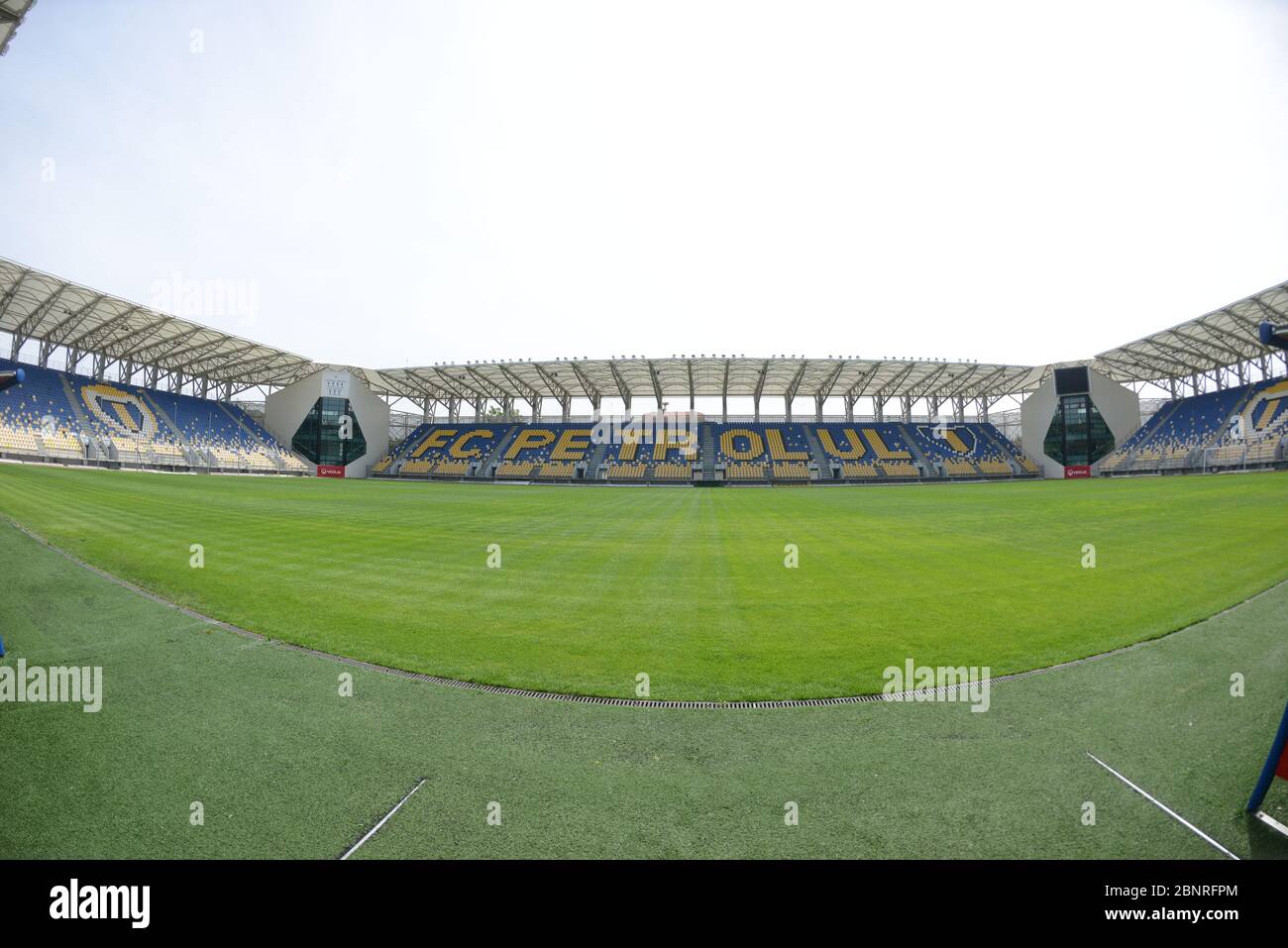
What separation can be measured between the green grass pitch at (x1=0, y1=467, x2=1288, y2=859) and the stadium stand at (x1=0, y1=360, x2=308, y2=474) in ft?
196

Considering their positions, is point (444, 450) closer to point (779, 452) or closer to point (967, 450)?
point (779, 452)

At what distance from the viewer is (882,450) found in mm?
68125

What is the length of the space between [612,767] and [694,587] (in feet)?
19.9

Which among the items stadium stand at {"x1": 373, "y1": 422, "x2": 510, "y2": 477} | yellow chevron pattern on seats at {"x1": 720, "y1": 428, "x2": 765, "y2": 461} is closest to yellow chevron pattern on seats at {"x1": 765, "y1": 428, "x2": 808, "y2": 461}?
yellow chevron pattern on seats at {"x1": 720, "y1": 428, "x2": 765, "y2": 461}

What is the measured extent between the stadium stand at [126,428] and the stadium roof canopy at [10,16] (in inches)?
1894

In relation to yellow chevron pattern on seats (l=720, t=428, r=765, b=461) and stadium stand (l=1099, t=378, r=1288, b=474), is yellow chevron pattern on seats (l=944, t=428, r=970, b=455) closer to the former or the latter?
stadium stand (l=1099, t=378, r=1288, b=474)

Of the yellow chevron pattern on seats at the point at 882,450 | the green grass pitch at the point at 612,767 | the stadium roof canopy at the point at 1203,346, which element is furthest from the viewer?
the yellow chevron pattern on seats at the point at 882,450

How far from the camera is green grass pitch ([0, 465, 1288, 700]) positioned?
19.9 feet

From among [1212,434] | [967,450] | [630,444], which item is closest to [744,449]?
[630,444]

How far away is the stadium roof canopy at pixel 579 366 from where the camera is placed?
44094 mm

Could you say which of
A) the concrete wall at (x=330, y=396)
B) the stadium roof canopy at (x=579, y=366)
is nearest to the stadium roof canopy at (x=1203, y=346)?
the stadium roof canopy at (x=579, y=366)

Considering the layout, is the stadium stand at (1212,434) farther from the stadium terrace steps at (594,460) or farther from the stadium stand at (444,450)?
the stadium stand at (444,450)
